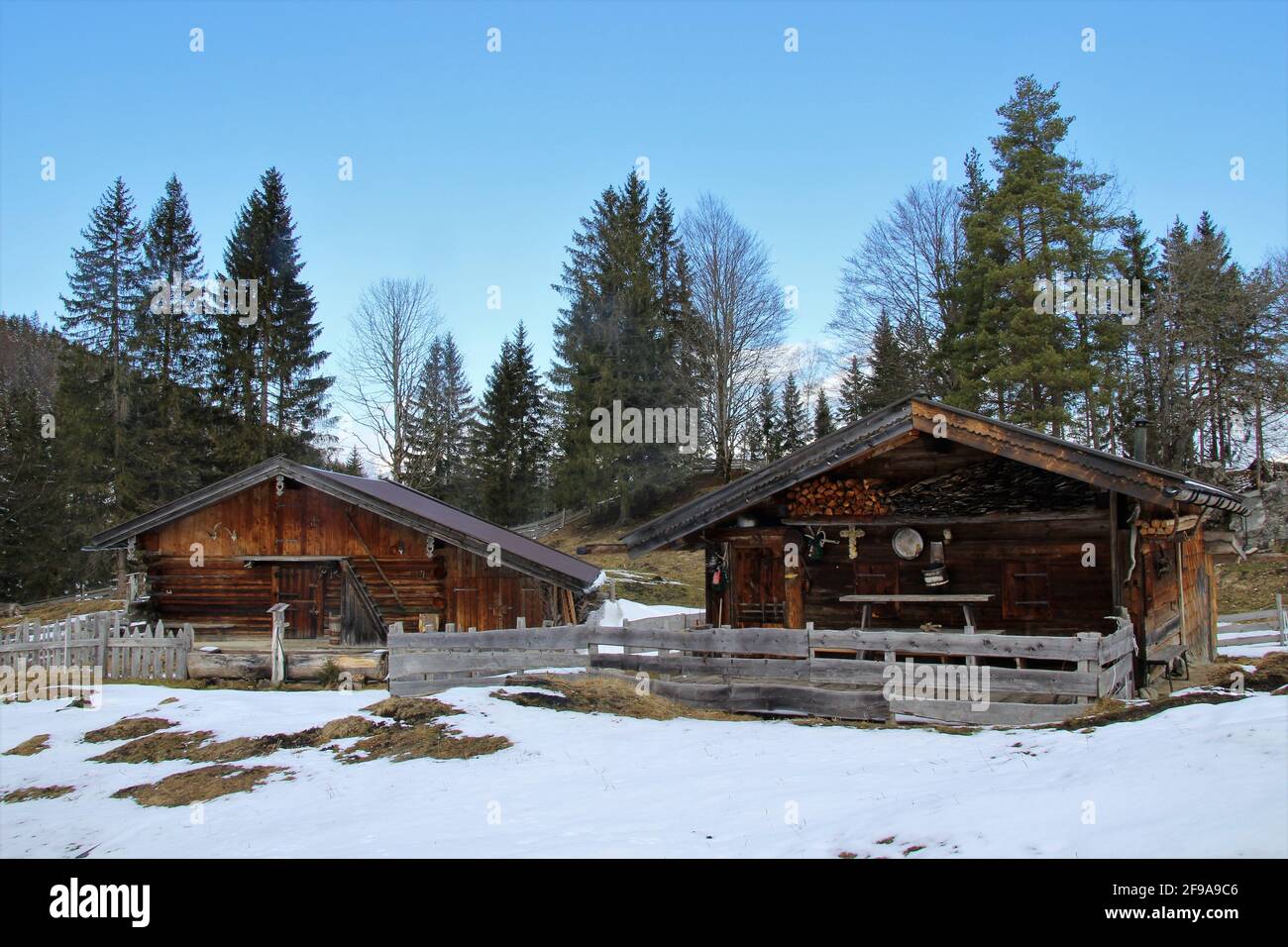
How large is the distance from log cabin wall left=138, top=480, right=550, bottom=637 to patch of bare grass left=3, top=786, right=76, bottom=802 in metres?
9.43

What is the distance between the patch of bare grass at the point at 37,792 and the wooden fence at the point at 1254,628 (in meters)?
23.5

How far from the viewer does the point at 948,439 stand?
1402 cm

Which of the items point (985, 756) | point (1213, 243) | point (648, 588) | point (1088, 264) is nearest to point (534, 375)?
point (648, 588)

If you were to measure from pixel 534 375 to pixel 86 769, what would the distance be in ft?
149

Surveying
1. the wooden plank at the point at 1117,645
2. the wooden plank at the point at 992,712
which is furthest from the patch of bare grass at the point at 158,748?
the wooden plank at the point at 1117,645

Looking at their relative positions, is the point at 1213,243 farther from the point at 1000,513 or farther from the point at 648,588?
the point at 1000,513

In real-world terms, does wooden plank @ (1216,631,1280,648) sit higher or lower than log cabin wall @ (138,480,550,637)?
lower

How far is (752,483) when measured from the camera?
14930 mm

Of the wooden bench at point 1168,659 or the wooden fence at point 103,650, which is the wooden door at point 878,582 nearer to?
the wooden bench at point 1168,659

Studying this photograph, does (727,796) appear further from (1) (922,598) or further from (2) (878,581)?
(2) (878,581)

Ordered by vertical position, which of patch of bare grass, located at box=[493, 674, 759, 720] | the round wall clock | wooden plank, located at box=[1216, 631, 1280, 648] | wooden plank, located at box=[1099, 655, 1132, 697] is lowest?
wooden plank, located at box=[1216, 631, 1280, 648]

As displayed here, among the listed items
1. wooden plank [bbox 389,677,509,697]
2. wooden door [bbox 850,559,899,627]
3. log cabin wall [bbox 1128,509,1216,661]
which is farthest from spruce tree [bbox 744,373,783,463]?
wooden plank [bbox 389,677,509,697]

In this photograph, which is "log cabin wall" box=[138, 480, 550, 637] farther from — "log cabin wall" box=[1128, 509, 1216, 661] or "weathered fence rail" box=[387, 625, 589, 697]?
"log cabin wall" box=[1128, 509, 1216, 661]

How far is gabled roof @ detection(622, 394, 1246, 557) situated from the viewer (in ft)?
39.4
